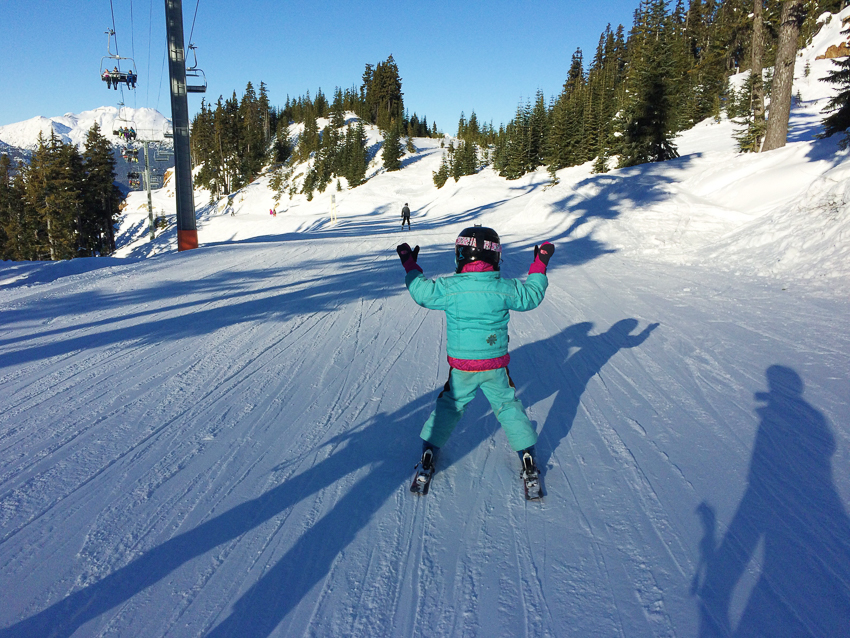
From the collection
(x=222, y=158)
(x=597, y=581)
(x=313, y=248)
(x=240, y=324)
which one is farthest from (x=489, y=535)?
(x=222, y=158)

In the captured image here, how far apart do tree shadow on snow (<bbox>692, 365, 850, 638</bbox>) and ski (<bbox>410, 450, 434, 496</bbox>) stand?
1.54m

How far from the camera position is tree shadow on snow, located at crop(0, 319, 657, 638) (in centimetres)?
220

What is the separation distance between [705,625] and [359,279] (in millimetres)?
8845

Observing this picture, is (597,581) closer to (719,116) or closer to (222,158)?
(719,116)

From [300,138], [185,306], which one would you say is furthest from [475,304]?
[300,138]

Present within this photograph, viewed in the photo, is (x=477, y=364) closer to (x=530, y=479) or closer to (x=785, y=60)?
(x=530, y=479)

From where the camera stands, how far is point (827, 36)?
194 ft

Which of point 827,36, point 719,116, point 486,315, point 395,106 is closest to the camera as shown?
point 486,315

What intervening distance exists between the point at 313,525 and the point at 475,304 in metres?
1.64

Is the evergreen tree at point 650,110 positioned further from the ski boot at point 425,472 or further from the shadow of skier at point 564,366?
the ski boot at point 425,472

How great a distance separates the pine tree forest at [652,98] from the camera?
2111 cm

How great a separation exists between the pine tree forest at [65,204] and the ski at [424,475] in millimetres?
39031

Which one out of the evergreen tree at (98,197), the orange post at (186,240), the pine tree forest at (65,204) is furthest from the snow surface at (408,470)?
the evergreen tree at (98,197)

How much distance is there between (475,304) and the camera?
3.08 m
